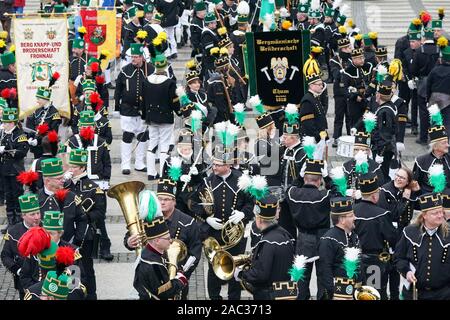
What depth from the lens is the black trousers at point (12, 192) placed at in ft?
53.3

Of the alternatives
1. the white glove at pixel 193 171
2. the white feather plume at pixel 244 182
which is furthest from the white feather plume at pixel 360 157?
the white glove at pixel 193 171

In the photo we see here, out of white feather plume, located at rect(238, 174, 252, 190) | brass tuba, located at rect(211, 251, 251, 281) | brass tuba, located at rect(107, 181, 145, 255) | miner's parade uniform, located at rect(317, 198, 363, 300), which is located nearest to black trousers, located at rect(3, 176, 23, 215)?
brass tuba, located at rect(107, 181, 145, 255)

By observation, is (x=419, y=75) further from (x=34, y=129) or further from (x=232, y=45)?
(x=34, y=129)

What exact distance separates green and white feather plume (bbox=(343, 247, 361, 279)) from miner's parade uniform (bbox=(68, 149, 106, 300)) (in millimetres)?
3563

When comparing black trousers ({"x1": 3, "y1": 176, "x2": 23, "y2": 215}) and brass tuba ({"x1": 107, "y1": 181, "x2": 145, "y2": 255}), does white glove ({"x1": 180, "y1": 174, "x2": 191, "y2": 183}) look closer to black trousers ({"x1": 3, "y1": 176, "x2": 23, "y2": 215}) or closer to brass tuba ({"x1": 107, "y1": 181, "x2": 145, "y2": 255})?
brass tuba ({"x1": 107, "y1": 181, "x2": 145, "y2": 255})

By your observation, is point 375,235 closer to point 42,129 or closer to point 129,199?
point 129,199

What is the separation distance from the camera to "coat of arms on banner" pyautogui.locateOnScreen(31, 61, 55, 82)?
19188 mm

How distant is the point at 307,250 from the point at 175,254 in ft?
6.95

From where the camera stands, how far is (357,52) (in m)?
19.7

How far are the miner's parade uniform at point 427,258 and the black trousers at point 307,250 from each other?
129cm

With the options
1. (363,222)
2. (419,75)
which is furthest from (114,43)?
(363,222)

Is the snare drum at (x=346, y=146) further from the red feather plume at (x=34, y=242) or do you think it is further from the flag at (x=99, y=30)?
the red feather plume at (x=34, y=242)

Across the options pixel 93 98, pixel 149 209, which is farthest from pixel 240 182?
pixel 93 98

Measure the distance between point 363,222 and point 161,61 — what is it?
6870mm
